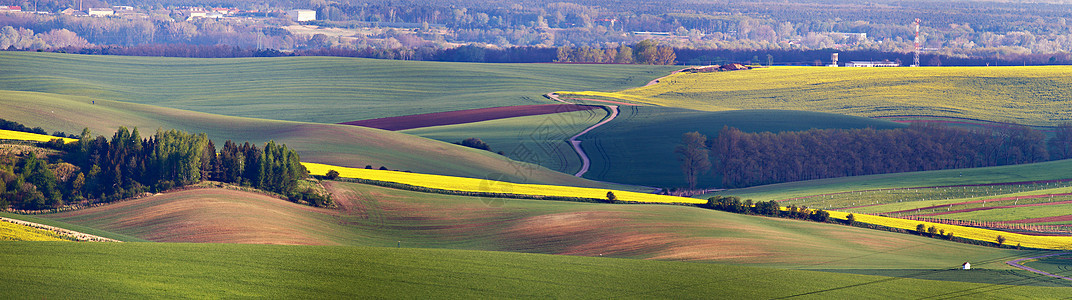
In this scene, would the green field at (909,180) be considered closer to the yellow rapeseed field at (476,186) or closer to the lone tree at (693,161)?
the lone tree at (693,161)

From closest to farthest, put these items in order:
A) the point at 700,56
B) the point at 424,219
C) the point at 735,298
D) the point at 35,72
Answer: the point at 735,298
the point at 424,219
the point at 35,72
the point at 700,56

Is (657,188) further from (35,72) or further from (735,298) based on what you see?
(35,72)

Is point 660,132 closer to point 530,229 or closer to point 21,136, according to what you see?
point 530,229

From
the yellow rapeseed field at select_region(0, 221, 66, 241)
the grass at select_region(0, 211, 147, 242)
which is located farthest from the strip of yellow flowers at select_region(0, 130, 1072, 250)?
the yellow rapeseed field at select_region(0, 221, 66, 241)

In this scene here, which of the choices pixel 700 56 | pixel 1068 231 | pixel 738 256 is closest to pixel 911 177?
pixel 1068 231

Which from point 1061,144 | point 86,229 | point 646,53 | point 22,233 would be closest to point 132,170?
point 86,229

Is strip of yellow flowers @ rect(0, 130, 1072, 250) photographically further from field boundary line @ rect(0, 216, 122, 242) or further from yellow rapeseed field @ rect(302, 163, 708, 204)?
field boundary line @ rect(0, 216, 122, 242)

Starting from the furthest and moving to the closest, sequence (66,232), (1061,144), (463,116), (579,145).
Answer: (463,116)
(1061,144)
(579,145)
(66,232)
